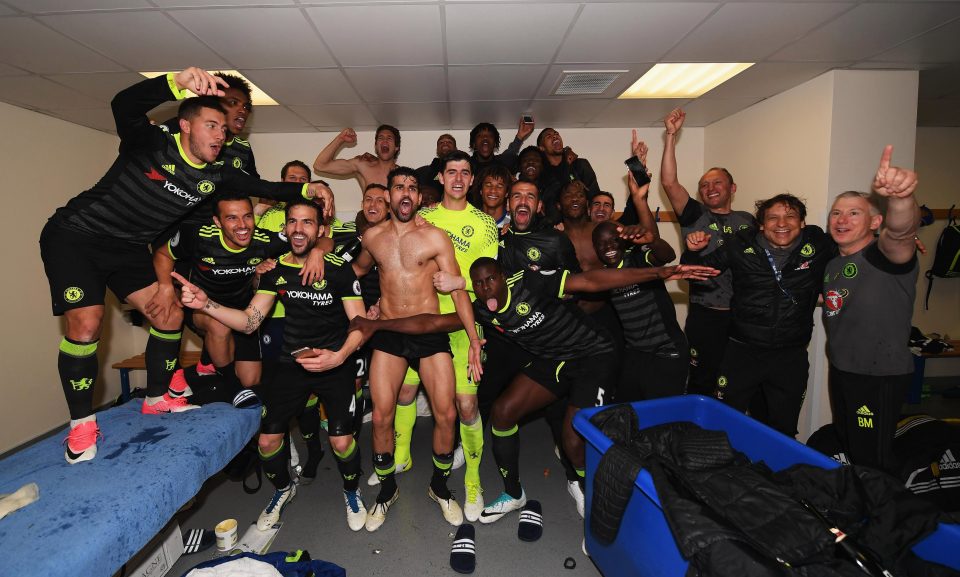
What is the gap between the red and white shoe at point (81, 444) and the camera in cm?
233

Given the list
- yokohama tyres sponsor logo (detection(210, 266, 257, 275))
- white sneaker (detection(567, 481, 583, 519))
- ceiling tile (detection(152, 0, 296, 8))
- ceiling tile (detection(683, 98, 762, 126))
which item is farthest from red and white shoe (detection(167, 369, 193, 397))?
ceiling tile (detection(683, 98, 762, 126))

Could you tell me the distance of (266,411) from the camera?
2.96m

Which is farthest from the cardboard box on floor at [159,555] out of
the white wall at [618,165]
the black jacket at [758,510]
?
the white wall at [618,165]

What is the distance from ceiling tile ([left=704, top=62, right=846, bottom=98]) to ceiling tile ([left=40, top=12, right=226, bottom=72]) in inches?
183

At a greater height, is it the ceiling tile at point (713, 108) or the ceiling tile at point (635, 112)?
the ceiling tile at point (635, 112)

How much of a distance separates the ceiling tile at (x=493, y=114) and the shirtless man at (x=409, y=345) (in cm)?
218

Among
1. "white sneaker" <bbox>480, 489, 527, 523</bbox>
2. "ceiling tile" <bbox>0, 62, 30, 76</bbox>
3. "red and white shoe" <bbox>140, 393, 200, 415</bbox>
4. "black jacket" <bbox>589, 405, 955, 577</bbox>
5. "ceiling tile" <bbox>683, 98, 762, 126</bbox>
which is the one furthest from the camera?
"ceiling tile" <bbox>683, 98, 762, 126</bbox>

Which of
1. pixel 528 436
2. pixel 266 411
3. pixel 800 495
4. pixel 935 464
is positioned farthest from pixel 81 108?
pixel 935 464

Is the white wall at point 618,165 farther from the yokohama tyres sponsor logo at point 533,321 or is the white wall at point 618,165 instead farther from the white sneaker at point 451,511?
the white sneaker at point 451,511

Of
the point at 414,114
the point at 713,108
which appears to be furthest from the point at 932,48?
the point at 414,114

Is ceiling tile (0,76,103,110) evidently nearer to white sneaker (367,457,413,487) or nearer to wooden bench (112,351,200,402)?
wooden bench (112,351,200,402)

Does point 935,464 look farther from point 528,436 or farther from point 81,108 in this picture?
point 81,108

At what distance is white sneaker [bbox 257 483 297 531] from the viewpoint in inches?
116

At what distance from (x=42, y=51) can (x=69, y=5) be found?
0.97 m
